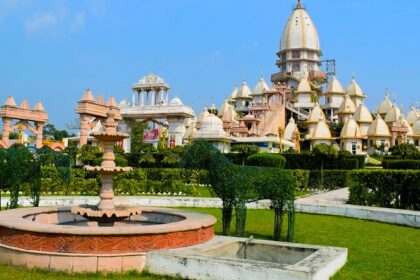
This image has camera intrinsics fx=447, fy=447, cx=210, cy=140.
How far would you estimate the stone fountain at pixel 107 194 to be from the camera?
911 cm

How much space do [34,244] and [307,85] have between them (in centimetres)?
6141

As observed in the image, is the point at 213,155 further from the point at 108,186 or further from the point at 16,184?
the point at 16,184

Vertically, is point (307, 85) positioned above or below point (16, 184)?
above

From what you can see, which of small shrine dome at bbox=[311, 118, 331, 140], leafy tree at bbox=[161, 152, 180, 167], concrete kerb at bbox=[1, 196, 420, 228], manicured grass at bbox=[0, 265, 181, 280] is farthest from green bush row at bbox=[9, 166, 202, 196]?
small shrine dome at bbox=[311, 118, 331, 140]

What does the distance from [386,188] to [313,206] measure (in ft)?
8.76

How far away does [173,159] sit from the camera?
30641mm

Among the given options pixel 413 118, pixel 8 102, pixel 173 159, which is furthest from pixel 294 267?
pixel 413 118

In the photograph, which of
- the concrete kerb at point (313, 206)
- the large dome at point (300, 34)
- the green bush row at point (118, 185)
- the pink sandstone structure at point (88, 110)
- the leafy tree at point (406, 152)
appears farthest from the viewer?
the large dome at point (300, 34)

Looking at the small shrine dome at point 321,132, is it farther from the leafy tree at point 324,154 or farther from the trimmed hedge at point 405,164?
the trimmed hedge at point 405,164

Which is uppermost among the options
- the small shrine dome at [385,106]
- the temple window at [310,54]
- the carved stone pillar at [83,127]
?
the temple window at [310,54]

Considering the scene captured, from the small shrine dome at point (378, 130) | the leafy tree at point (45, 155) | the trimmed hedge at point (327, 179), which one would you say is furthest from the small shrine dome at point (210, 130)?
the leafy tree at point (45, 155)

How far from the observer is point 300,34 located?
2886 inches

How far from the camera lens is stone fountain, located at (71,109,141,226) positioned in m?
9.11

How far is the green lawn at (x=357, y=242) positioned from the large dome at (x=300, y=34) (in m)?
60.9
